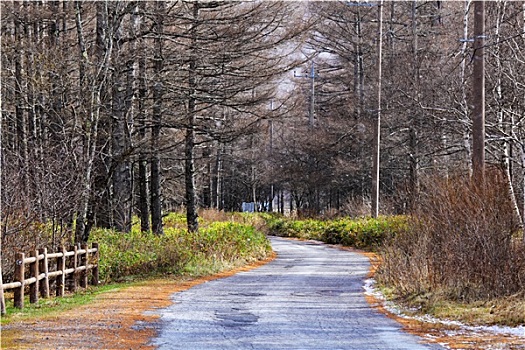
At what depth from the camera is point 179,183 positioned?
43.3m

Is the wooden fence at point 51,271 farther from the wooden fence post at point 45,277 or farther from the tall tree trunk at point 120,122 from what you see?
the tall tree trunk at point 120,122

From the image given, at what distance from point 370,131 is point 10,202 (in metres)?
27.6

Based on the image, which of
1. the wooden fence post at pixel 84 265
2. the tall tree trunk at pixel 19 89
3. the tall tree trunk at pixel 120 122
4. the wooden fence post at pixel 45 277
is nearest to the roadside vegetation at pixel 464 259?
the wooden fence post at pixel 84 265

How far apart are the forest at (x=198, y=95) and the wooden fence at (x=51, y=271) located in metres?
0.79

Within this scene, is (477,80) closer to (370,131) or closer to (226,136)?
(226,136)

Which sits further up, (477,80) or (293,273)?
(477,80)

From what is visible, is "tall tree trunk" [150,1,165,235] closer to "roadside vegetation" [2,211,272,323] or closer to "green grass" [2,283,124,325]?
"roadside vegetation" [2,211,272,323]

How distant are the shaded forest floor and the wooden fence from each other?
1.06 m

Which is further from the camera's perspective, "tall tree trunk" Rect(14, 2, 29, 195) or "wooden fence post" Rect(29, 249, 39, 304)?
"tall tree trunk" Rect(14, 2, 29, 195)

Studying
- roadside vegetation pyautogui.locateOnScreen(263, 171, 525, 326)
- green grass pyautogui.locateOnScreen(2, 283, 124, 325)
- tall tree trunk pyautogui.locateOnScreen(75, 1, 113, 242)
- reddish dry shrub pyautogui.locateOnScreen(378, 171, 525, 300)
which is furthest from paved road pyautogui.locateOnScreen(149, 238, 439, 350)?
tall tree trunk pyautogui.locateOnScreen(75, 1, 113, 242)

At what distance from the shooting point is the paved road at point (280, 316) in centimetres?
1019

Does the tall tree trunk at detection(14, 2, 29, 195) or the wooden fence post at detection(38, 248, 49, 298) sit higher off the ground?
the tall tree trunk at detection(14, 2, 29, 195)

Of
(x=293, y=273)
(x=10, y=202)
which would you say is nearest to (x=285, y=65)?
(x=293, y=273)

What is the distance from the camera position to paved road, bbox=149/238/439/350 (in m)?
10.2
